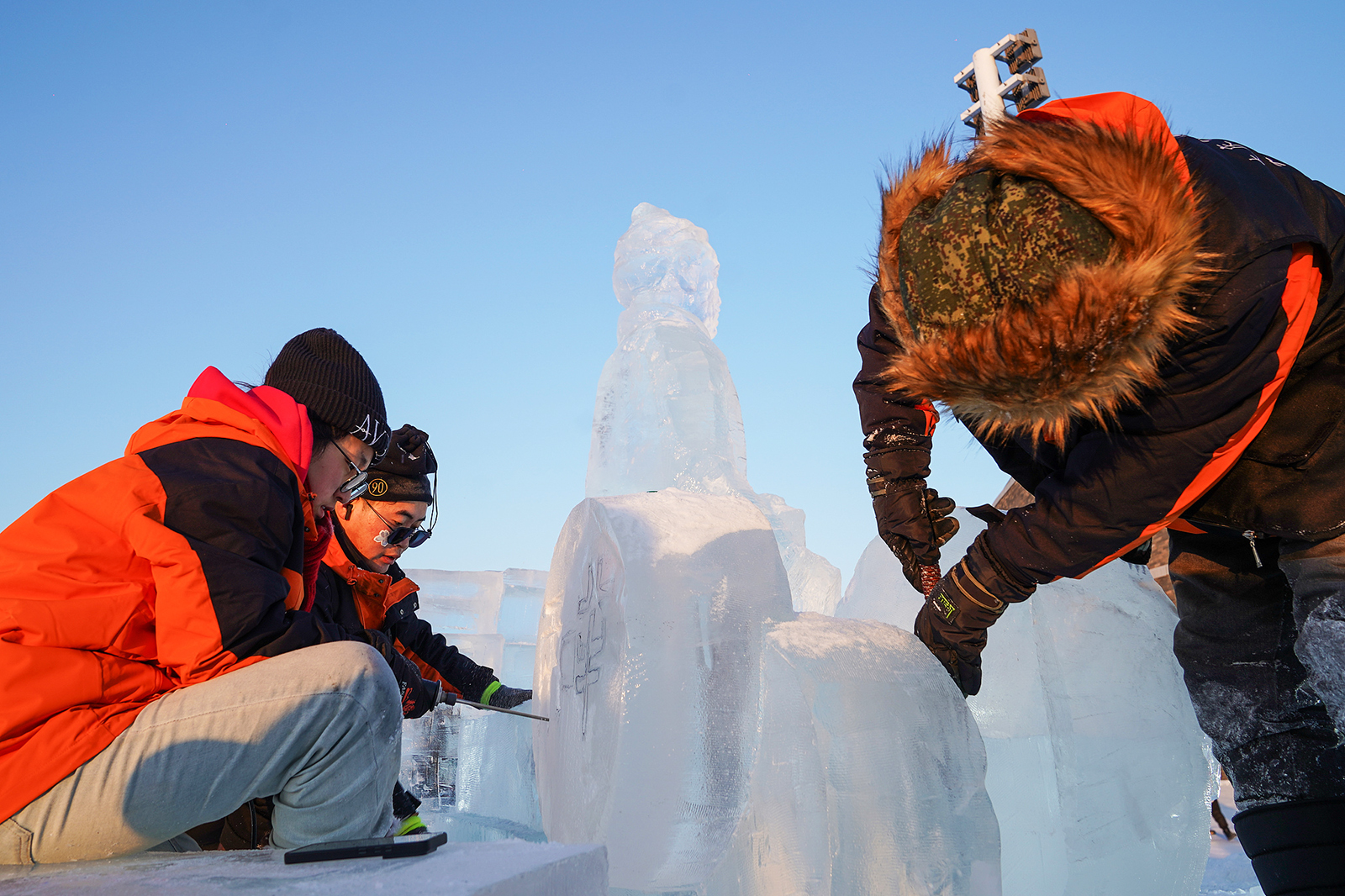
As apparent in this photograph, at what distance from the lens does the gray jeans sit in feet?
4.13

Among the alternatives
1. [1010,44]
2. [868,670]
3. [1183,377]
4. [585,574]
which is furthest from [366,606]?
[1010,44]

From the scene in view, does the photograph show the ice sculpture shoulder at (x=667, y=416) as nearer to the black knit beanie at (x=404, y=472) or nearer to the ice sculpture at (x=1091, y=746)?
the black knit beanie at (x=404, y=472)

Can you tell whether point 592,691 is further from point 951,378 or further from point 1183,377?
point 1183,377

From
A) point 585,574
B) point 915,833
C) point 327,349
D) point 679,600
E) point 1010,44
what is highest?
point 1010,44

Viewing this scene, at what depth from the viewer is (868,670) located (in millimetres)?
1737

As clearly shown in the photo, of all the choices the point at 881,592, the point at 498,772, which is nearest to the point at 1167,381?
the point at 881,592

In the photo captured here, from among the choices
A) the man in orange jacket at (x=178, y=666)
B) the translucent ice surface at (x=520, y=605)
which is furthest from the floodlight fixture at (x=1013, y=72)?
the man in orange jacket at (x=178, y=666)

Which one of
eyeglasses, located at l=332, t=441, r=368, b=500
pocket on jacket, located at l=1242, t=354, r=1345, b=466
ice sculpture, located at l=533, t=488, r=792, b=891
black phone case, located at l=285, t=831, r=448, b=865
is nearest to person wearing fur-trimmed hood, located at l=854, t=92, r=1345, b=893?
pocket on jacket, located at l=1242, t=354, r=1345, b=466

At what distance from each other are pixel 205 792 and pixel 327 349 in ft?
3.10

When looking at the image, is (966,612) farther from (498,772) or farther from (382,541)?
(498,772)

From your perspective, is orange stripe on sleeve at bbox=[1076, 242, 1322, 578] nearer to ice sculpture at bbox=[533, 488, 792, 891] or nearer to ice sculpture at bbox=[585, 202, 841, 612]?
ice sculpture at bbox=[533, 488, 792, 891]

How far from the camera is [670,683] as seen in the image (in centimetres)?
182

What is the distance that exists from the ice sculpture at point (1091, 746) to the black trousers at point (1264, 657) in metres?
0.22

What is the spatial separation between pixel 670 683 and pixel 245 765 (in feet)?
2.63
